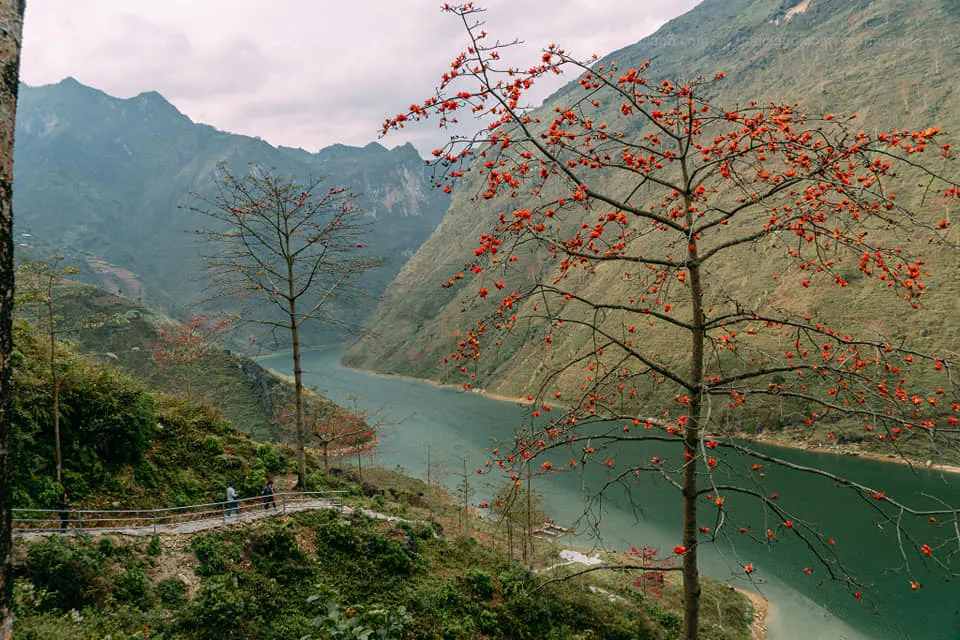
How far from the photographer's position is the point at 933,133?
4.15m

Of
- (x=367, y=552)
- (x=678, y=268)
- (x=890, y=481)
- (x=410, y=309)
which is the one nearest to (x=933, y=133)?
(x=678, y=268)

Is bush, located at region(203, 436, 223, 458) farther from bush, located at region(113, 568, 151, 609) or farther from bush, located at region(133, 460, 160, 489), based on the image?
bush, located at region(113, 568, 151, 609)

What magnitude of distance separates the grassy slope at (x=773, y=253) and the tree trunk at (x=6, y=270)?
12.0ft

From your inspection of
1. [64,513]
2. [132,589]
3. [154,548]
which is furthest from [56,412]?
[132,589]

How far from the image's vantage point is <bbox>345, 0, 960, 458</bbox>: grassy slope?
5109 cm

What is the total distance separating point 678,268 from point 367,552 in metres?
10.9

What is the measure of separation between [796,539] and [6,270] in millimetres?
36814

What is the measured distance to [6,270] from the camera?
11.3 feet

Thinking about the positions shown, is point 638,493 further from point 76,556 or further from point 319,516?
point 76,556

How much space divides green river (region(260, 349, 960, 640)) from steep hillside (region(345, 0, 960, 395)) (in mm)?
10418

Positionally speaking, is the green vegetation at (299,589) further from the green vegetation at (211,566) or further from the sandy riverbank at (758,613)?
the sandy riverbank at (758,613)

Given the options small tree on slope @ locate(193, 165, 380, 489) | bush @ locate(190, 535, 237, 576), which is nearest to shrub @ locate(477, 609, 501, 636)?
bush @ locate(190, 535, 237, 576)

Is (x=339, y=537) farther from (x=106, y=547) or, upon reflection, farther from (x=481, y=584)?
(x=106, y=547)

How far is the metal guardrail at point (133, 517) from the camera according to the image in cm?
995
